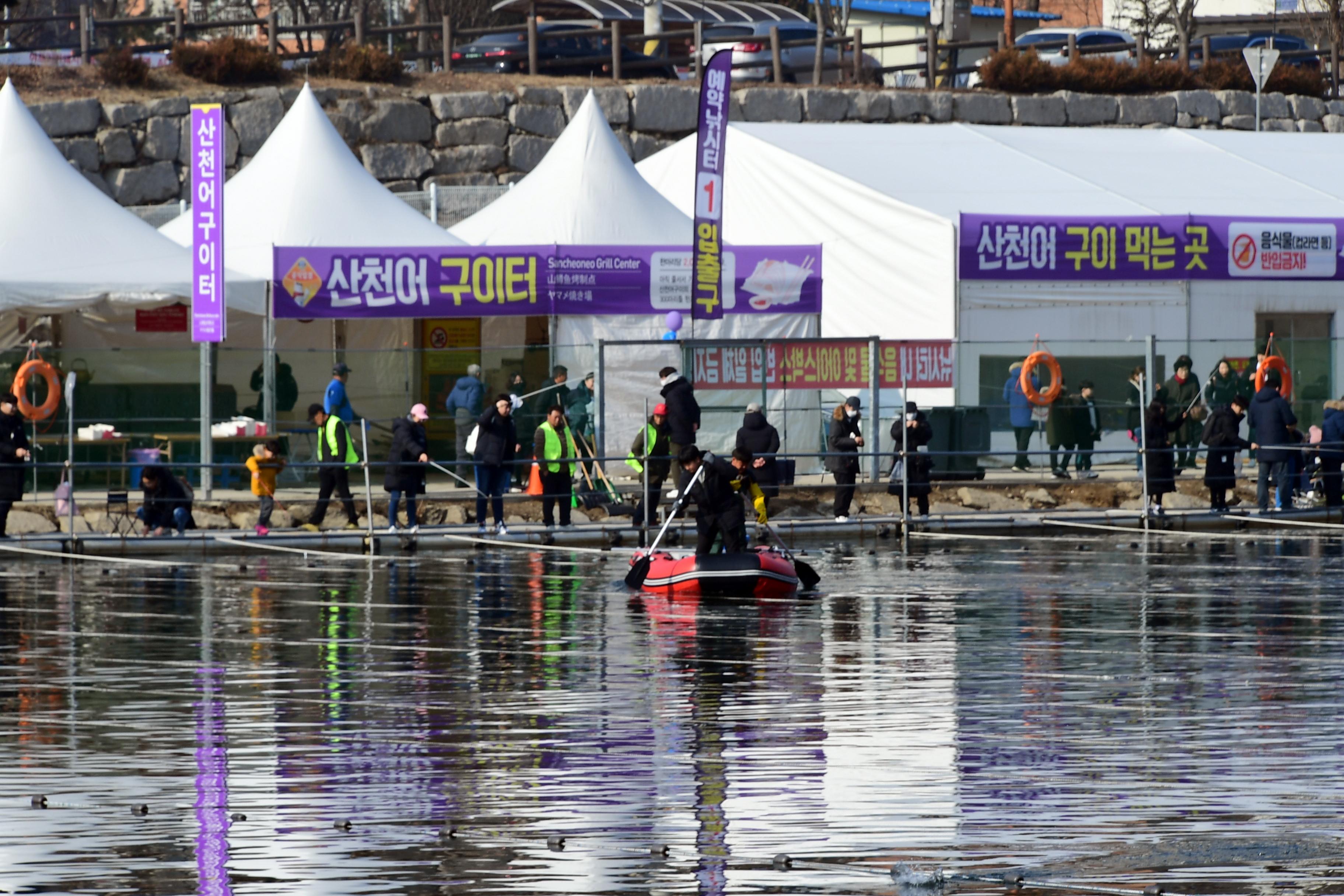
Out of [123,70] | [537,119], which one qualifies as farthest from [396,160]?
[123,70]

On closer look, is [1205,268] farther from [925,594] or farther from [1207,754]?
[1207,754]

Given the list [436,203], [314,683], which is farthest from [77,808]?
[436,203]

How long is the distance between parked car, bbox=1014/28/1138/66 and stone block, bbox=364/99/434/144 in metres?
14.9

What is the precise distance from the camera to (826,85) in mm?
42344

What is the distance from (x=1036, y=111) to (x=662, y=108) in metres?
8.33

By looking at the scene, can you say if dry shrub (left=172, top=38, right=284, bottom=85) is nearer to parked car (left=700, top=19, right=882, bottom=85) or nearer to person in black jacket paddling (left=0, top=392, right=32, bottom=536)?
parked car (left=700, top=19, right=882, bottom=85)

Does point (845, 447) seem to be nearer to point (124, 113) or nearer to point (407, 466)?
point (407, 466)

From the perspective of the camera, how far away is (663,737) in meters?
11.0

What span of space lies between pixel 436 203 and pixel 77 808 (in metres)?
28.3

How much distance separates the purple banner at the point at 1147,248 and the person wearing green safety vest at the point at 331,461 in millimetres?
11422

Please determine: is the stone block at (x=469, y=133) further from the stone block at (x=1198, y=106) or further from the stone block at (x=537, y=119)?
the stone block at (x=1198, y=106)

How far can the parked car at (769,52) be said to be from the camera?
44.1 meters

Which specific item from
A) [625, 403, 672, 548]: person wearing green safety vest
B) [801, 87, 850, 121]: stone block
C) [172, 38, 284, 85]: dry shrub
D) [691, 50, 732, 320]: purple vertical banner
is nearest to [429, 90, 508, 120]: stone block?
[172, 38, 284, 85]: dry shrub

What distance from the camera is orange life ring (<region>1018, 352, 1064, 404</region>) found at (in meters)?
27.2
